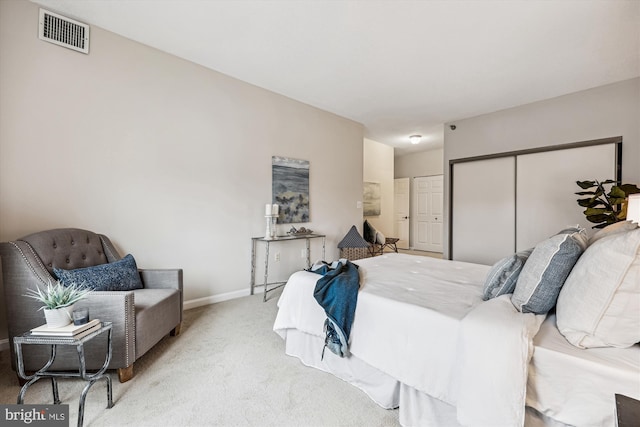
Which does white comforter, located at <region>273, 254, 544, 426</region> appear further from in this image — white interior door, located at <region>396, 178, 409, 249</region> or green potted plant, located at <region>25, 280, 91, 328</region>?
white interior door, located at <region>396, 178, 409, 249</region>

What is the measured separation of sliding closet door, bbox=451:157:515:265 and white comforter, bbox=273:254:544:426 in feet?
8.96

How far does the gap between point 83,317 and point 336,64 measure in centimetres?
299

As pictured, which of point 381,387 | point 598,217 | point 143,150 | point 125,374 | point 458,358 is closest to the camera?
point 458,358

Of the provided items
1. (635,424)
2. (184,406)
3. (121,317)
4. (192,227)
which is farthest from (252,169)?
(635,424)

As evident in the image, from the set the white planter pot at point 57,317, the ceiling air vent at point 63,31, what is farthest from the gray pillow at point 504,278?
the ceiling air vent at point 63,31

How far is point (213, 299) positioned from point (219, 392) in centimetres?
169

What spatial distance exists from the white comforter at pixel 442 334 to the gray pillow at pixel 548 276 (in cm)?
6

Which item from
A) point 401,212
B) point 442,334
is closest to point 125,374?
point 442,334

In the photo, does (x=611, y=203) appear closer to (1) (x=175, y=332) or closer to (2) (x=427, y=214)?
(2) (x=427, y=214)

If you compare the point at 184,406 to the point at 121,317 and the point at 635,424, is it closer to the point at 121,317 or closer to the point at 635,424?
the point at 121,317

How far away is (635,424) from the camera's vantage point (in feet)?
1.90

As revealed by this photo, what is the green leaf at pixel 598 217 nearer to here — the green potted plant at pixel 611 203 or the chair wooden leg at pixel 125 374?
the green potted plant at pixel 611 203

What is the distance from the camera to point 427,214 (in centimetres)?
719

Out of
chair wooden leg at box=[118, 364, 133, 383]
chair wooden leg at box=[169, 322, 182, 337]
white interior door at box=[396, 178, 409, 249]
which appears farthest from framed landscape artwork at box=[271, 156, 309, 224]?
white interior door at box=[396, 178, 409, 249]
